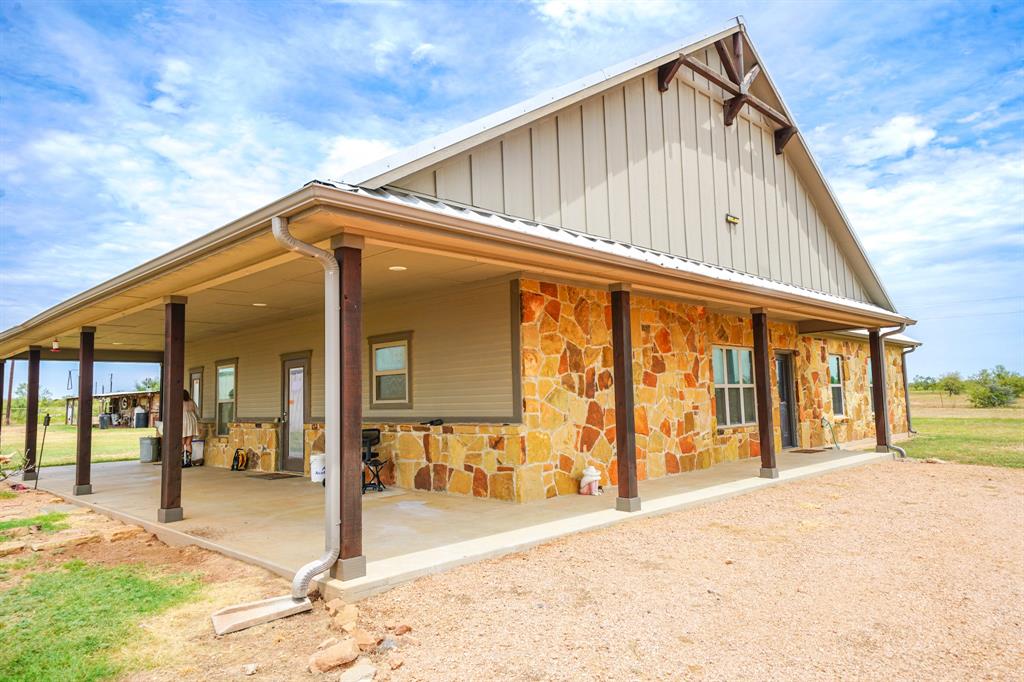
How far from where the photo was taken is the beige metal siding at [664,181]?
718 centimetres

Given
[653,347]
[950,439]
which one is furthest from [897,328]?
[653,347]

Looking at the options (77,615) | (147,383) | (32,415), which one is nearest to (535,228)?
(77,615)

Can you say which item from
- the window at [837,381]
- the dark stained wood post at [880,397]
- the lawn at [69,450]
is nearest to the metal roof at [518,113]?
the dark stained wood post at [880,397]

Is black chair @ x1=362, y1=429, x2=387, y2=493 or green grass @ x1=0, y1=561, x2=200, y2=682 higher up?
black chair @ x1=362, y1=429, x2=387, y2=493

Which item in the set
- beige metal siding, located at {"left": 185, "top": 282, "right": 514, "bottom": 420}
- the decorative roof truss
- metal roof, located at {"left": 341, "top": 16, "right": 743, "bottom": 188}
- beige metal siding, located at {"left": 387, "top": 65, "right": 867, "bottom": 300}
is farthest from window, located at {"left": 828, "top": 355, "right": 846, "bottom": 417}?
beige metal siding, located at {"left": 185, "top": 282, "right": 514, "bottom": 420}

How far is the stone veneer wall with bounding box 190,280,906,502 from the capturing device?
757 cm

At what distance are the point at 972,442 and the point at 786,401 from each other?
5.80 metres

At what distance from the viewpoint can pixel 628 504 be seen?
6.85 meters

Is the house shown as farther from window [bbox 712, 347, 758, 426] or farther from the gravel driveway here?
the gravel driveway

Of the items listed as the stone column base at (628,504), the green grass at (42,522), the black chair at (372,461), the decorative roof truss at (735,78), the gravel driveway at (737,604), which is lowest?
the gravel driveway at (737,604)

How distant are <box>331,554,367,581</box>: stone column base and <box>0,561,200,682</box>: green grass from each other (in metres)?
1.18

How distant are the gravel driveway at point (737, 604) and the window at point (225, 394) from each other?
982 cm

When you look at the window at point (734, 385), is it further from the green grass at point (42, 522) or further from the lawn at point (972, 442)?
the green grass at point (42, 522)

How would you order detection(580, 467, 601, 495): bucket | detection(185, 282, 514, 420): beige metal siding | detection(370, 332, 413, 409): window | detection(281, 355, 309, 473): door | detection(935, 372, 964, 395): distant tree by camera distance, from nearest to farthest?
detection(185, 282, 514, 420): beige metal siding, detection(580, 467, 601, 495): bucket, detection(370, 332, 413, 409): window, detection(281, 355, 309, 473): door, detection(935, 372, 964, 395): distant tree
